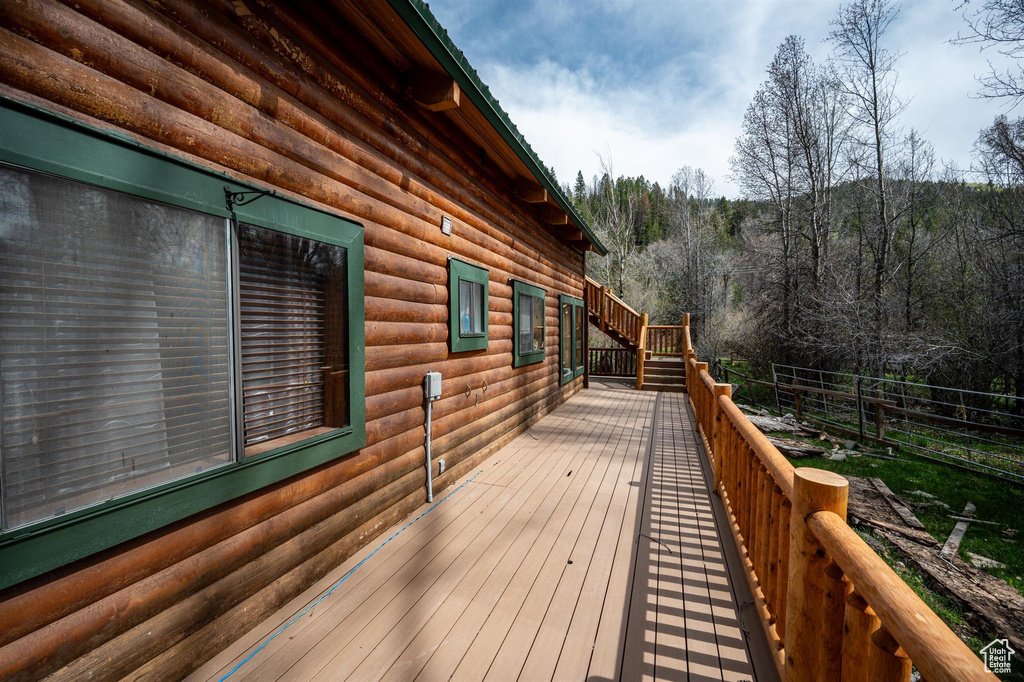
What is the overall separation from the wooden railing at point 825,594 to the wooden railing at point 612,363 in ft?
33.4

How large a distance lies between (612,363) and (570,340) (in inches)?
189

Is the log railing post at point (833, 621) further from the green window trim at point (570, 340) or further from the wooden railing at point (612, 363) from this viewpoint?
the wooden railing at point (612, 363)

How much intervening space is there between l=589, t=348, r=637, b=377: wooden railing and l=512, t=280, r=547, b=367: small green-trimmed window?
243 inches

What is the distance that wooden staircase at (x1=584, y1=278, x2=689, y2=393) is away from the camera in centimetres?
1057

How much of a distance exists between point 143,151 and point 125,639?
1872 millimetres

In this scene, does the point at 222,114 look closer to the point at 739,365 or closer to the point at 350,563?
the point at 350,563

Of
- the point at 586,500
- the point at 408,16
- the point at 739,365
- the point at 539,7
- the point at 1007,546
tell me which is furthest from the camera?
the point at 739,365

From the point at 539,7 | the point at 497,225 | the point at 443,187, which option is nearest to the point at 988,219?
the point at 539,7

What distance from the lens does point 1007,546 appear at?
5074 millimetres

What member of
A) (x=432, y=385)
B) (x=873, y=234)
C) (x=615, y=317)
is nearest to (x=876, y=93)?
(x=873, y=234)

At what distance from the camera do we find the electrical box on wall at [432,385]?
11.6 ft

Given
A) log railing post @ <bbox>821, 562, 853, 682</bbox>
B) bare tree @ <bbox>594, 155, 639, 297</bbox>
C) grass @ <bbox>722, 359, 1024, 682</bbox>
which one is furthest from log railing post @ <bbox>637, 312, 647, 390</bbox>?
bare tree @ <bbox>594, 155, 639, 297</bbox>

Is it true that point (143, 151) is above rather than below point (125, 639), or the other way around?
above

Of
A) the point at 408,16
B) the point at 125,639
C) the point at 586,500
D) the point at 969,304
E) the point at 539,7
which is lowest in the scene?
the point at 586,500
